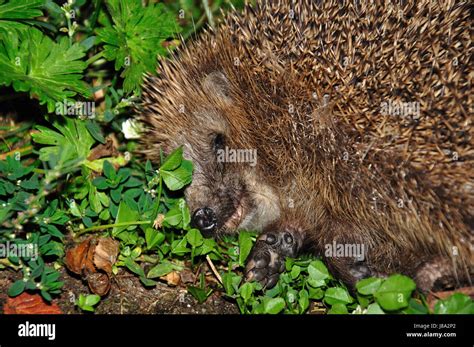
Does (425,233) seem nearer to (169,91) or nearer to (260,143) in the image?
(260,143)

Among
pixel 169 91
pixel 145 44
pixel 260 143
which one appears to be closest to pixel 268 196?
pixel 260 143

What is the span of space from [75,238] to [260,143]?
3.32 feet

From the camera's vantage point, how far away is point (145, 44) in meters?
3.72

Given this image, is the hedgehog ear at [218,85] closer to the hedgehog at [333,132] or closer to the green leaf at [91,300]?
the hedgehog at [333,132]

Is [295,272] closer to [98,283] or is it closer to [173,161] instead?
[173,161]

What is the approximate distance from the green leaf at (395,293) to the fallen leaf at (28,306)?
137cm

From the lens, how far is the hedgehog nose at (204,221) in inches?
137

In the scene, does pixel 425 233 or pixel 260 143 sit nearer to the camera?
pixel 425 233

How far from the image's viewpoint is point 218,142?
3744mm

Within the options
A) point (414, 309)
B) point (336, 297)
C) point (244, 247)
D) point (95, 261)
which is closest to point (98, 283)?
point (95, 261)

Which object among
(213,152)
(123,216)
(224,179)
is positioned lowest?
(123,216)

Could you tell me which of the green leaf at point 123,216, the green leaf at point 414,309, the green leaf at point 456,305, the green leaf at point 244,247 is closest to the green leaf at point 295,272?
the green leaf at point 244,247

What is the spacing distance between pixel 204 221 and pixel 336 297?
741 millimetres
